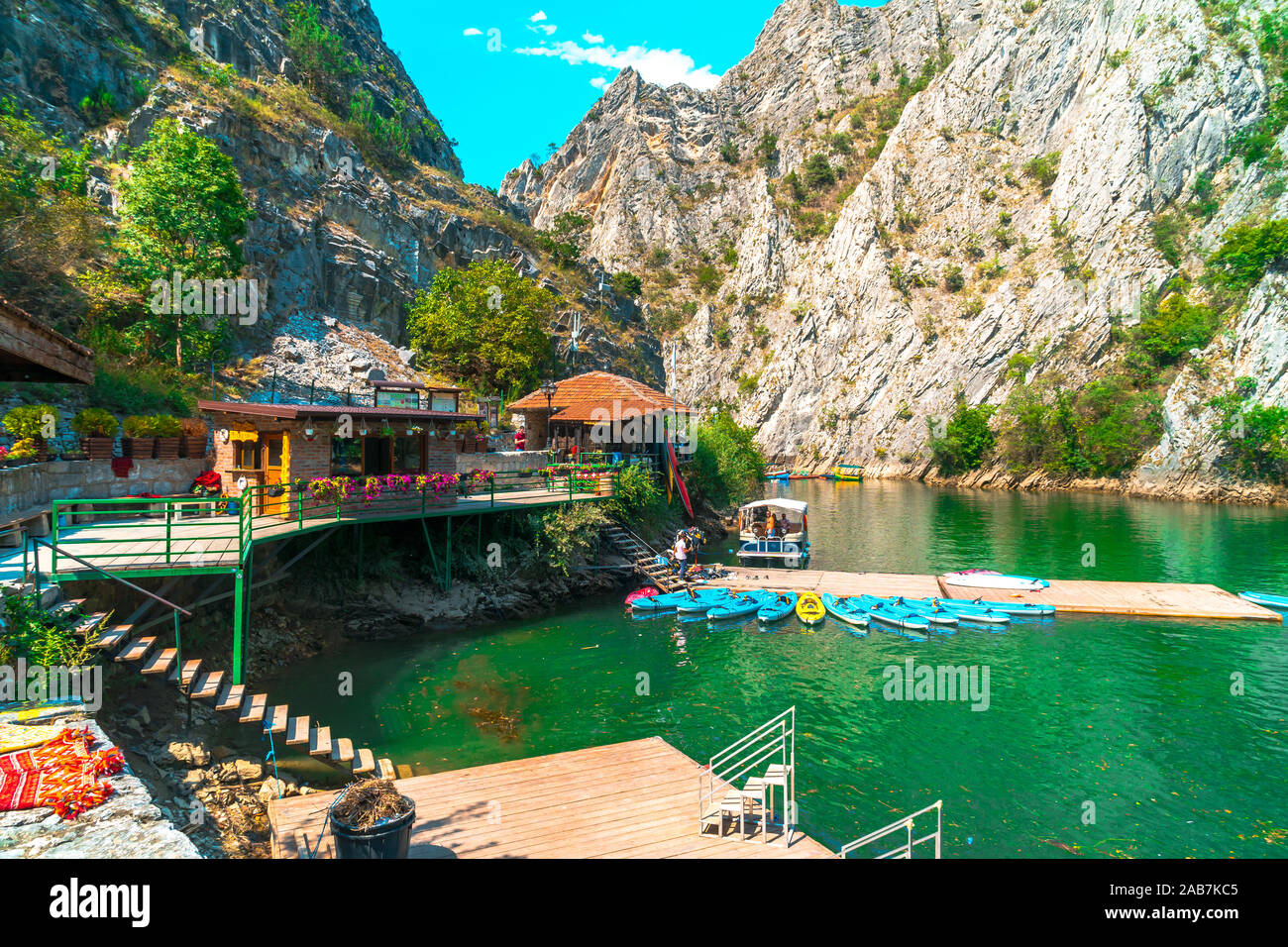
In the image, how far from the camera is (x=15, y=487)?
662 inches

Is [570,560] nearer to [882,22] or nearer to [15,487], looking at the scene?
[15,487]

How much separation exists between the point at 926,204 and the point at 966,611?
318 feet

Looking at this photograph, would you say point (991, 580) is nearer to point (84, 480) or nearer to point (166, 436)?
point (166, 436)

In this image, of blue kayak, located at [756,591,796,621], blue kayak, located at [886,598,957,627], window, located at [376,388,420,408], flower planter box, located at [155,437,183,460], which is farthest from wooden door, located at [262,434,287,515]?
blue kayak, located at [886,598,957,627]

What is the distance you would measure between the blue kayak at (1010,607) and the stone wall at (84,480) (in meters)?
30.1

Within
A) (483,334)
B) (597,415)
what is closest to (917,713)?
(597,415)

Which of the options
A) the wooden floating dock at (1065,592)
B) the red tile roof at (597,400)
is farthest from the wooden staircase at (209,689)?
the red tile roof at (597,400)

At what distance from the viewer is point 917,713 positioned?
58.5ft

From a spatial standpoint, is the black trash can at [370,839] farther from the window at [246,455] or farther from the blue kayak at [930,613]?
the blue kayak at [930,613]

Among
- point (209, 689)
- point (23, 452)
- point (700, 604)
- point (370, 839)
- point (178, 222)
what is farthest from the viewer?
point (178, 222)

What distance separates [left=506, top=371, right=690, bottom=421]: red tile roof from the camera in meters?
35.7

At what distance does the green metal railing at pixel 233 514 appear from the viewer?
47.7 feet

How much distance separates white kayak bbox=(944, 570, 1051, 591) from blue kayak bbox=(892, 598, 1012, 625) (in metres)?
3.46

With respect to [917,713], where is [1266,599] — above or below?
above
